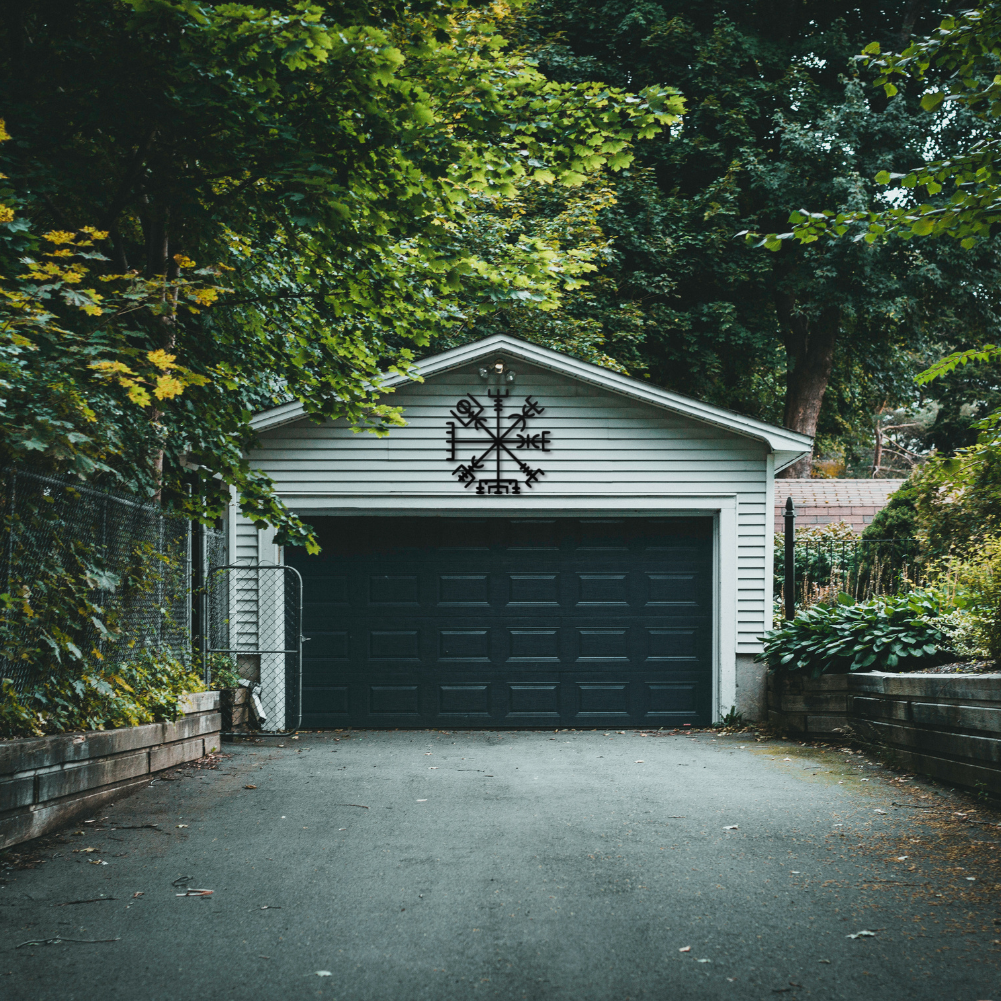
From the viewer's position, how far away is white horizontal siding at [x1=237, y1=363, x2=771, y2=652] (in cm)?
1080

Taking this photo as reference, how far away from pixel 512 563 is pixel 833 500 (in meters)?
9.37

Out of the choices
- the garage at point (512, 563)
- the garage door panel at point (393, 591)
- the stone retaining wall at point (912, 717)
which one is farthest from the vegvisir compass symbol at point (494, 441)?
the stone retaining wall at point (912, 717)

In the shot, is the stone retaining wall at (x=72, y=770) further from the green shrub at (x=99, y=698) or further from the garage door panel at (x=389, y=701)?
the garage door panel at (x=389, y=701)

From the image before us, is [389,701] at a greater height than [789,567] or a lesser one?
lesser

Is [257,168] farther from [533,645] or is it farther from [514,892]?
[533,645]

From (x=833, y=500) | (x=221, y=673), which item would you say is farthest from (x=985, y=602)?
(x=833, y=500)

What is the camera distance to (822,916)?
385 centimetres

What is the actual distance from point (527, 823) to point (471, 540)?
5565mm

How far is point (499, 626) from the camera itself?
10898 mm

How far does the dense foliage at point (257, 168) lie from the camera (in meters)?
6.07

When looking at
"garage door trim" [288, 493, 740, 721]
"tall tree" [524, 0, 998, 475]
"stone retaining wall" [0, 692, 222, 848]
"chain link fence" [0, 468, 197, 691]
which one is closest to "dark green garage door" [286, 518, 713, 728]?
"garage door trim" [288, 493, 740, 721]

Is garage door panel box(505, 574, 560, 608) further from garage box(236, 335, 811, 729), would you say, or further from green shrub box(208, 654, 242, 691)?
green shrub box(208, 654, 242, 691)

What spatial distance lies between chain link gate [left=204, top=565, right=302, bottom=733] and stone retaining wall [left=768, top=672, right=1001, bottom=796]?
17.2 feet

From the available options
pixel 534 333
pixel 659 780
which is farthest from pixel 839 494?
pixel 659 780
